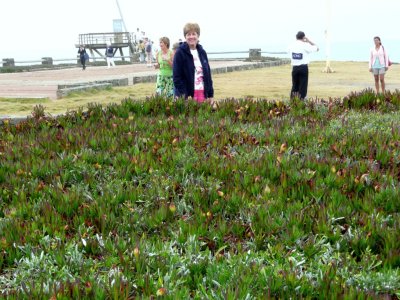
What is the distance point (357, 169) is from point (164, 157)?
1.88 metres

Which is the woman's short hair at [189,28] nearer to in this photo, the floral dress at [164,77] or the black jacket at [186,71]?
the black jacket at [186,71]

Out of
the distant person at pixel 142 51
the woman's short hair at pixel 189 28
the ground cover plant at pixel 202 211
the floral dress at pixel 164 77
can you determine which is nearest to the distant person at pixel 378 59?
the floral dress at pixel 164 77

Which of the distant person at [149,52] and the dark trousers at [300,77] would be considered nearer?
the dark trousers at [300,77]

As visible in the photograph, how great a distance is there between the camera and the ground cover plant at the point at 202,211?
320cm

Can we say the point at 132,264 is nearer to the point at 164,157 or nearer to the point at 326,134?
the point at 164,157

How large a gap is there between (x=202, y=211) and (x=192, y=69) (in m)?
4.92

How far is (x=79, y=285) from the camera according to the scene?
310 centimetres

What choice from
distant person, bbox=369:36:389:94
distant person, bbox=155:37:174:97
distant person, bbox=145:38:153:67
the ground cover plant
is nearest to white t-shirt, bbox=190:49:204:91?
the ground cover plant

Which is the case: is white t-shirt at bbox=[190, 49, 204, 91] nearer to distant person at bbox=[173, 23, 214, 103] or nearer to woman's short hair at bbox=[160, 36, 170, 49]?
distant person at bbox=[173, 23, 214, 103]

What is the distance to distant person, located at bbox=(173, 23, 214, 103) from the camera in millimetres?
8719

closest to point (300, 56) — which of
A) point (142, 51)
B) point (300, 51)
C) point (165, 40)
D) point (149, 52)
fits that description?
point (300, 51)

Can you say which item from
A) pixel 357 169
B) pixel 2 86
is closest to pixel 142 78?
pixel 2 86

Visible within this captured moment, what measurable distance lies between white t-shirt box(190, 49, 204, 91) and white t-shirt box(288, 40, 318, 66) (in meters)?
5.33

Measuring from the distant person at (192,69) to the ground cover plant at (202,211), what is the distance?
1.69 meters
